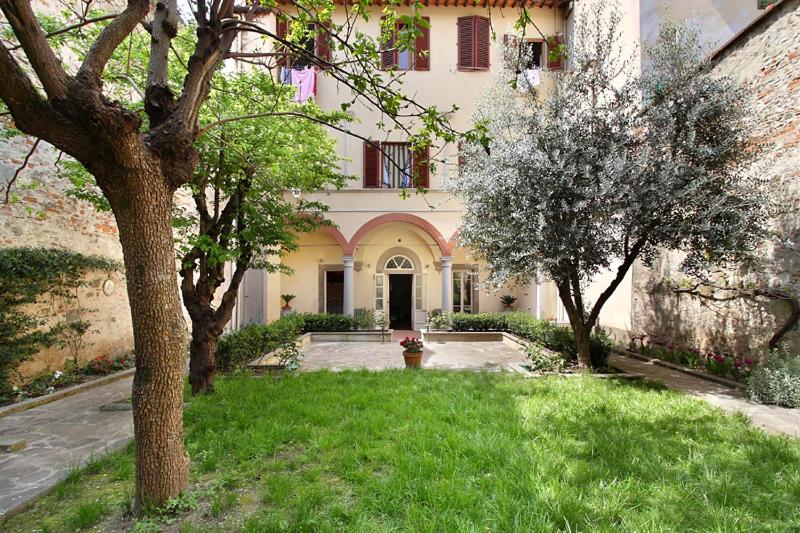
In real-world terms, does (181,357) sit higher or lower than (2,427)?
higher

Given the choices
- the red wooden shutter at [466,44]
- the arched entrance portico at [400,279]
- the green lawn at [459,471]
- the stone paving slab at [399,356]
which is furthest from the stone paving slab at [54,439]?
the red wooden shutter at [466,44]

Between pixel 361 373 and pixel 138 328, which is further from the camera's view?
pixel 361 373

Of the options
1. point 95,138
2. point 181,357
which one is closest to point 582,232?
point 181,357

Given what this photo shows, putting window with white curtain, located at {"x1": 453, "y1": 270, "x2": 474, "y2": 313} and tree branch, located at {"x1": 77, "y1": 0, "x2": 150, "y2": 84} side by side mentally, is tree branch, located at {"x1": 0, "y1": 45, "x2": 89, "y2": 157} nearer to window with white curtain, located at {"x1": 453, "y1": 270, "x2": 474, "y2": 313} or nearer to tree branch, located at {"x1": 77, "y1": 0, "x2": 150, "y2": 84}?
tree branch, located at {"x1": 77, "y1": 0, "x2": 150, "y2": 84}

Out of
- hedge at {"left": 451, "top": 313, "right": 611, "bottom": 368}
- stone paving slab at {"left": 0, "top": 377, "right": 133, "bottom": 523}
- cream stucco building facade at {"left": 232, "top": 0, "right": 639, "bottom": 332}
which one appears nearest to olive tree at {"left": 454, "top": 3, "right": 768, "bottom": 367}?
hedge at {"left": 451, "top": 313, "right": 611, "bottom": 368}

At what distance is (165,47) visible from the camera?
273cm

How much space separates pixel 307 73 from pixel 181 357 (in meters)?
11.7

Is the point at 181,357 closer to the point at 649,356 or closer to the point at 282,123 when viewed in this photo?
the point at 282,123

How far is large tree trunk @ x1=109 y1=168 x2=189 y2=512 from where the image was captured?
7.84ft

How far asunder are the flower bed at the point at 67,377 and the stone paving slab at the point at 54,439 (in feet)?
1.48

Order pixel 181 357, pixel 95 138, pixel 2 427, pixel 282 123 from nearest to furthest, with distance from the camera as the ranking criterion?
pixel 95 138, pixel 181 357, pixel 2 427, pixel 282 123

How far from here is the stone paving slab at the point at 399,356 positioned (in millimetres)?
7918

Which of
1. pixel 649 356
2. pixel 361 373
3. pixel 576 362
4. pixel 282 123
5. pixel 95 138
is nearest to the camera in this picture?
pixel 95 138

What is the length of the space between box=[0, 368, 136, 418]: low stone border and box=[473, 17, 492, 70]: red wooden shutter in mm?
13274
